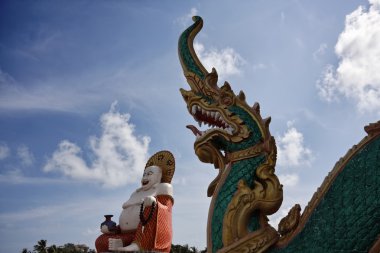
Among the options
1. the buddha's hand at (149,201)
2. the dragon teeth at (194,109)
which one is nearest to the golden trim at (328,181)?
the dragon teeth at (194,109)

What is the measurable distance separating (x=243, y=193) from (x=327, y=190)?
24.8 inches

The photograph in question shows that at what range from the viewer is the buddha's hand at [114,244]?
6.54 m

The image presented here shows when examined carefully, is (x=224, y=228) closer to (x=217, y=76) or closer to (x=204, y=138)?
(x=204, y=138)

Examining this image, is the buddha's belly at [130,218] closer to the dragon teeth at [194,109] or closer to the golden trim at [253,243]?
the dragon teeth at [194,109]

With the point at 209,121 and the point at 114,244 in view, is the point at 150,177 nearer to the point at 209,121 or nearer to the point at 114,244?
the point at 114,244

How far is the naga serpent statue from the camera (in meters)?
2.84

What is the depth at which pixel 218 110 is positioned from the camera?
3.64 meters

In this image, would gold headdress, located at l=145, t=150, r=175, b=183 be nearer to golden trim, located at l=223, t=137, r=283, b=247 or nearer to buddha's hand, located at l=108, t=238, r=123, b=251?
buddha's hand, located at l=108, t=238, r=123, b=251

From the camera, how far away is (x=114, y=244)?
6578 millimetres

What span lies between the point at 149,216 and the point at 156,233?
28cm

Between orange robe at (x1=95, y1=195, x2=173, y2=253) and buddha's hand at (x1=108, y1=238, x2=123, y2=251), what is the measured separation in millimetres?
136

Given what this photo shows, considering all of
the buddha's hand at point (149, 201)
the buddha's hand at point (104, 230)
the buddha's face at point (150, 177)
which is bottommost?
the buddha's hand at point (104, 230)

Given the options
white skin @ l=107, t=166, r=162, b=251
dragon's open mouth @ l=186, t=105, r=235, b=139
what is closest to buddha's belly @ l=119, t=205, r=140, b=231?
white skin @ l=107, t=166, r=162, b=251

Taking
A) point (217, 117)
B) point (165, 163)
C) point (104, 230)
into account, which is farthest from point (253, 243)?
point (104, 230)
